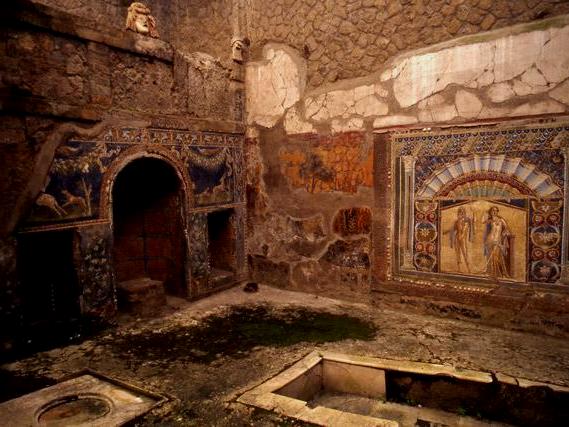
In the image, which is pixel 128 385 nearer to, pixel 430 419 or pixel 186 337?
pixel 186 337

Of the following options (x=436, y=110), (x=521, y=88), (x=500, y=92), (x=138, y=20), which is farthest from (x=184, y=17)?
(x=521, y=88)

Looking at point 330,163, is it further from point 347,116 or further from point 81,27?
point 81,27

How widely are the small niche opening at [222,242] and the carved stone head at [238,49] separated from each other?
1.89 m

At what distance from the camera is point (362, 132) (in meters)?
4.58

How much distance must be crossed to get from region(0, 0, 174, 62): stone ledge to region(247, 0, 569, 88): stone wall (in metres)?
1.43

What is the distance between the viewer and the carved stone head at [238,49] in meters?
5.39

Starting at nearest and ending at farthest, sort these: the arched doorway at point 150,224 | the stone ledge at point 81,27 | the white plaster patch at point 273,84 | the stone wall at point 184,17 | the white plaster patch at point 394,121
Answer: the stone ledge at point 81,27 → the white plaster patch at point 394,121 → the arched doorway at point 150,224 → the white plaster patch at point 273,84 → the stone wall at point 184,17

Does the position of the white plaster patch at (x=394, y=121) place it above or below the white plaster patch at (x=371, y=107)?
below

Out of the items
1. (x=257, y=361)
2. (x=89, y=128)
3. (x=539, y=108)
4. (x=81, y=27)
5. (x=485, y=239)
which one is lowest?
(x=257, y=361)

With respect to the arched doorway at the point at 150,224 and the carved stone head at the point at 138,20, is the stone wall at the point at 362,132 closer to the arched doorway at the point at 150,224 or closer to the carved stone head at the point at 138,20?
the arched doorway at the point at 150,224

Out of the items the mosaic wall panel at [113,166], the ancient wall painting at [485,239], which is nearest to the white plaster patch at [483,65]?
the ancient wall painting at [485,239]

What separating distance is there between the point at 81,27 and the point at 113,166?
3.98 ft

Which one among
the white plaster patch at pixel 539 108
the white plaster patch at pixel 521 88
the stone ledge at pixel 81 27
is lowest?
the white plaster patch at pixel 539 108

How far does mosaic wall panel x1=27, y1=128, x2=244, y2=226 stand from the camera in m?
3.65
